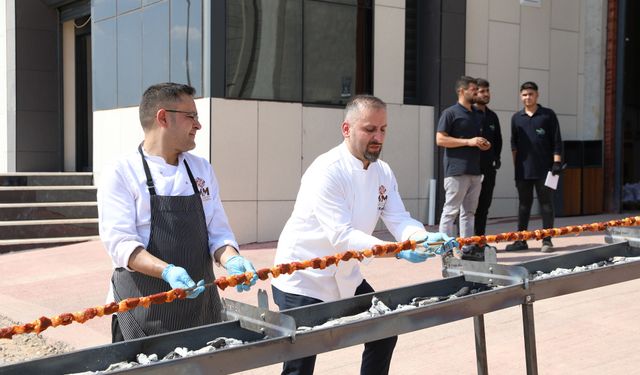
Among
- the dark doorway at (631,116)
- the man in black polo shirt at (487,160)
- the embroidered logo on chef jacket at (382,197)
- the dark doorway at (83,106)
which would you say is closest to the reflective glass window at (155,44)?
the dark doorway at (83,106)

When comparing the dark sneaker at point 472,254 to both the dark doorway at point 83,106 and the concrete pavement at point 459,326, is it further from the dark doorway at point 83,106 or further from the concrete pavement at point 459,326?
the dark doorway at point 83,106

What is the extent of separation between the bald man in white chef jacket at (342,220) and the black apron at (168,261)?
0.58 meters

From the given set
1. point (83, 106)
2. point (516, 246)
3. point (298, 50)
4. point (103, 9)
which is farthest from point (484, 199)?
point (83, 106)

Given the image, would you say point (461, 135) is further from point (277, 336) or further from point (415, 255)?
point (277, 336)

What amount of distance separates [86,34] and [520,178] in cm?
1021

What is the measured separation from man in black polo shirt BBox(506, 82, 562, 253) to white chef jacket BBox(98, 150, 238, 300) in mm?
6374

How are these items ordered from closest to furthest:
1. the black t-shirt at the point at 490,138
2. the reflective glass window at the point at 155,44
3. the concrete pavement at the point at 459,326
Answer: the concrete pavement at the point at 459,326 → the black t-shirt at the point at 490,138 → the reflective glass window at the point at 155,44

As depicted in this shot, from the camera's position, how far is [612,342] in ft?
19.2

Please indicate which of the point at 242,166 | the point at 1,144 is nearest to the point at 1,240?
the point at 242,166

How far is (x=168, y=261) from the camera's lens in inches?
133

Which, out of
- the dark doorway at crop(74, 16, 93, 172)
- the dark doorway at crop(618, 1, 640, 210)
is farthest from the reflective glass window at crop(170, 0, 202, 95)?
the dark doorway at crop(618, 1, 640, 210)

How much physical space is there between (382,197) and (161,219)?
4.07 feet

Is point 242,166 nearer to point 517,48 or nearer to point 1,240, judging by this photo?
point 1,240

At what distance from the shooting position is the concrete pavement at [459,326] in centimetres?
540
